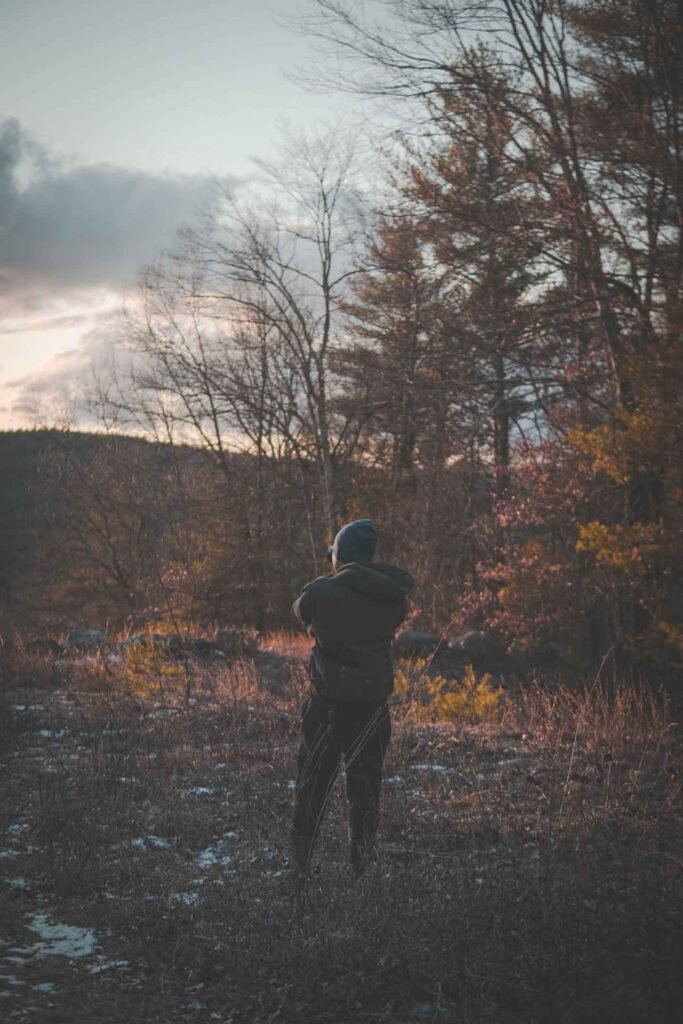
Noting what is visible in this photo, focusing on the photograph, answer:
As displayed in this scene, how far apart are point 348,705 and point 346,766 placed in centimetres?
32

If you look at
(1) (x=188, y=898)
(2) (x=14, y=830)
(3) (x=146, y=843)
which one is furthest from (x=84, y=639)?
(1) (x=188, y=898)

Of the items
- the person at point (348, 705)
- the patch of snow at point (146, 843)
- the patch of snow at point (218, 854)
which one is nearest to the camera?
the person at point (348, 705)

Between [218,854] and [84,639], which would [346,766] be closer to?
[218,854]

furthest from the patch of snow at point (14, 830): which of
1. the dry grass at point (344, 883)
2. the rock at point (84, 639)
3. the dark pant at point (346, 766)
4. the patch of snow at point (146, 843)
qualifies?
the rock at point (84, 639)

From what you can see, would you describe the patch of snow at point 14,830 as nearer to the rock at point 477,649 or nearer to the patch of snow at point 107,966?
the patch of snow at point 107,966

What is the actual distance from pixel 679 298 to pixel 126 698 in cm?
866

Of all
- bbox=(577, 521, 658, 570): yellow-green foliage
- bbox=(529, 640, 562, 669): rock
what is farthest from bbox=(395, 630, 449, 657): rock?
bbox=(577, 521, 658, 570): yellow-green foliage

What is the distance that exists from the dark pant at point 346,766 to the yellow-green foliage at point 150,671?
610cm

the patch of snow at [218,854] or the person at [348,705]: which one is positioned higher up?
the person at [348,705]

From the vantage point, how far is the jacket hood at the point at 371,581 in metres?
4.74

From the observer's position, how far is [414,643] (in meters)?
17.1

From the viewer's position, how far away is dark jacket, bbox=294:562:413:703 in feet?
15.4

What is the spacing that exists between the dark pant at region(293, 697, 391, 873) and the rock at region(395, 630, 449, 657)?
12095mm

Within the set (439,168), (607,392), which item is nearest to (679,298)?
(439,168)
